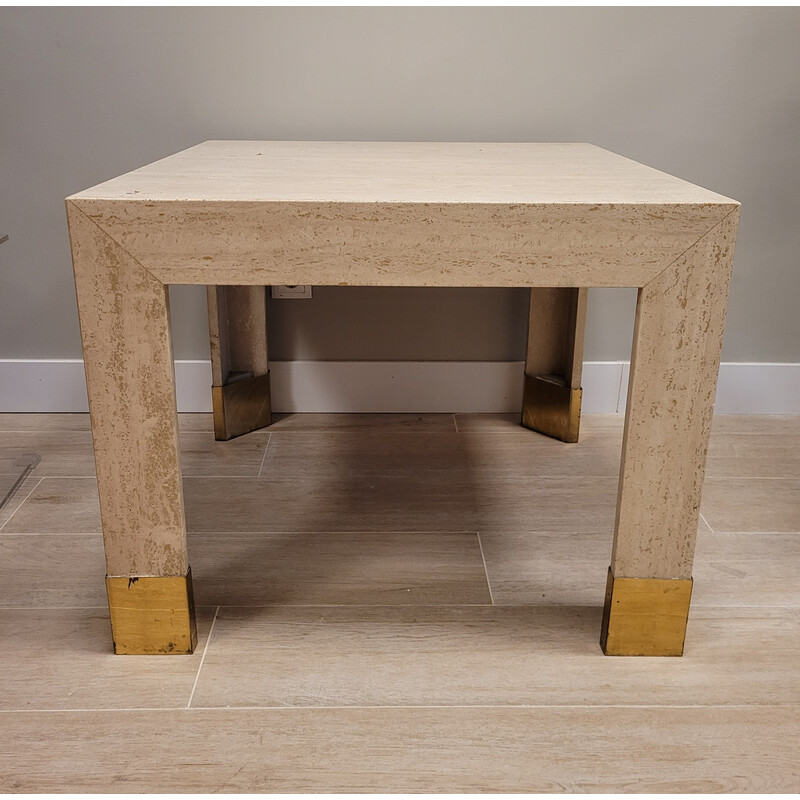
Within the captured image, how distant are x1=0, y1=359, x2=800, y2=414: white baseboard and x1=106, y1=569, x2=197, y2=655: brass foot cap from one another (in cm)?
80

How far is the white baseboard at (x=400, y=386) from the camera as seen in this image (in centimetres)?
171

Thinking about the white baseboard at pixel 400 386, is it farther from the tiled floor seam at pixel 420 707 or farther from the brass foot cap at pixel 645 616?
the tiled floor seam at pixel 420 707

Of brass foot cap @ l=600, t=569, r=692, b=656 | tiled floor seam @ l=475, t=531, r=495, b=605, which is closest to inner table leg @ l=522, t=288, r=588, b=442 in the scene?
tiled floor seam @ l=475, t=531, r=495, b=605

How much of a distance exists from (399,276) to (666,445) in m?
0.35

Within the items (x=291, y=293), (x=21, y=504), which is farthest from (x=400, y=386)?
(x=21, y=504)

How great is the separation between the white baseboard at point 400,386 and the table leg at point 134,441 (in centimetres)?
80

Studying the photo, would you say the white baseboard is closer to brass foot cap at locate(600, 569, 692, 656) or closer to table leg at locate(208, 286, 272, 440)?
table leg at locate(208, 286, 272, 440)

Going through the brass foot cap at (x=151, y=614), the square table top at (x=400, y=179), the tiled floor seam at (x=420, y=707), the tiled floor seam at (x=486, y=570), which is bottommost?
the tiled floor seam at (x=486, y=570)

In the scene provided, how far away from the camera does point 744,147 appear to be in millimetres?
1601

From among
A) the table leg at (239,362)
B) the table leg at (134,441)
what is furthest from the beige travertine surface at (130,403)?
the table leg at (239,362)

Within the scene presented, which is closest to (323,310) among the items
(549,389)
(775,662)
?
(549,389)

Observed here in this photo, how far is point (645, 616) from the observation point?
96 centimetres

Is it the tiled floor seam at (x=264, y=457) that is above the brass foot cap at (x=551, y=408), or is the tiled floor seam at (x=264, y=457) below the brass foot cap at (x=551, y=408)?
below

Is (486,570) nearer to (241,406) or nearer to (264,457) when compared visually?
(264,457)
